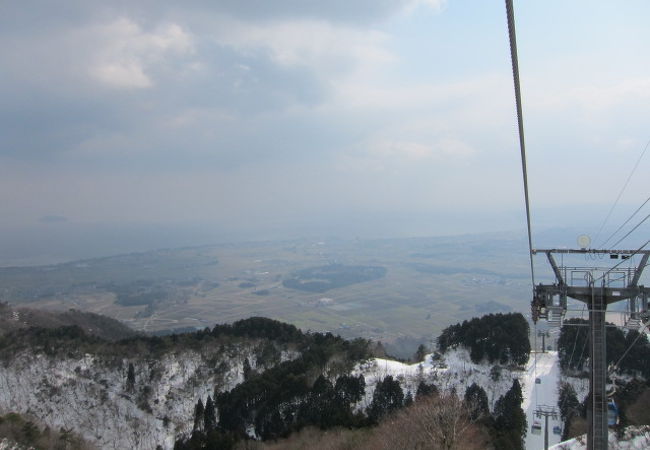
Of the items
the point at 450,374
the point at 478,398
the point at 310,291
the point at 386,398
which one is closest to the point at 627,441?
the point at 478,398

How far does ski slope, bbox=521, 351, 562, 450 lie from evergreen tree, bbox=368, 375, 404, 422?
7.52 meters

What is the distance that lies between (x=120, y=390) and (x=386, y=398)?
783 inches

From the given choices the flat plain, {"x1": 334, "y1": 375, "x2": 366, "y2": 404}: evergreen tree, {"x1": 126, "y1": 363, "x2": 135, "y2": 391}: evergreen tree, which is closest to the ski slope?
{"x1": 334, "y1": 375, "x2": 366, "y2": 404}: evergreen tree

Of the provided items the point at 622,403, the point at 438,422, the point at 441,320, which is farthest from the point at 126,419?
the point at 441,320

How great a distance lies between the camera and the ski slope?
2706 cm

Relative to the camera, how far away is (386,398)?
28.4m

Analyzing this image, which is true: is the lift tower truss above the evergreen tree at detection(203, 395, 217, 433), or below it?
above

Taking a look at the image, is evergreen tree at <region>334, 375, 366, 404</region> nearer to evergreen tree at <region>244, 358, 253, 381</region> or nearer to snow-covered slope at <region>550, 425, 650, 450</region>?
evergreen tree at <region>244, 358, 253, 381</region>

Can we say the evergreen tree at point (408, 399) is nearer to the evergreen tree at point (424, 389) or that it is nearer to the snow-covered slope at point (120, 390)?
the evergreen tree at point (424, 389)

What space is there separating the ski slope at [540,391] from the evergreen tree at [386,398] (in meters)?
7.52

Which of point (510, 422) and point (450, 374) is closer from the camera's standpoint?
point (510, 422)

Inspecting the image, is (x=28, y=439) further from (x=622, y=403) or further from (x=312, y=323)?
(x=312, y=323)

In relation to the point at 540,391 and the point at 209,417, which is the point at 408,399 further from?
the point at 209,417

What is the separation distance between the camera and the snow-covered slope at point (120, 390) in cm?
3084
